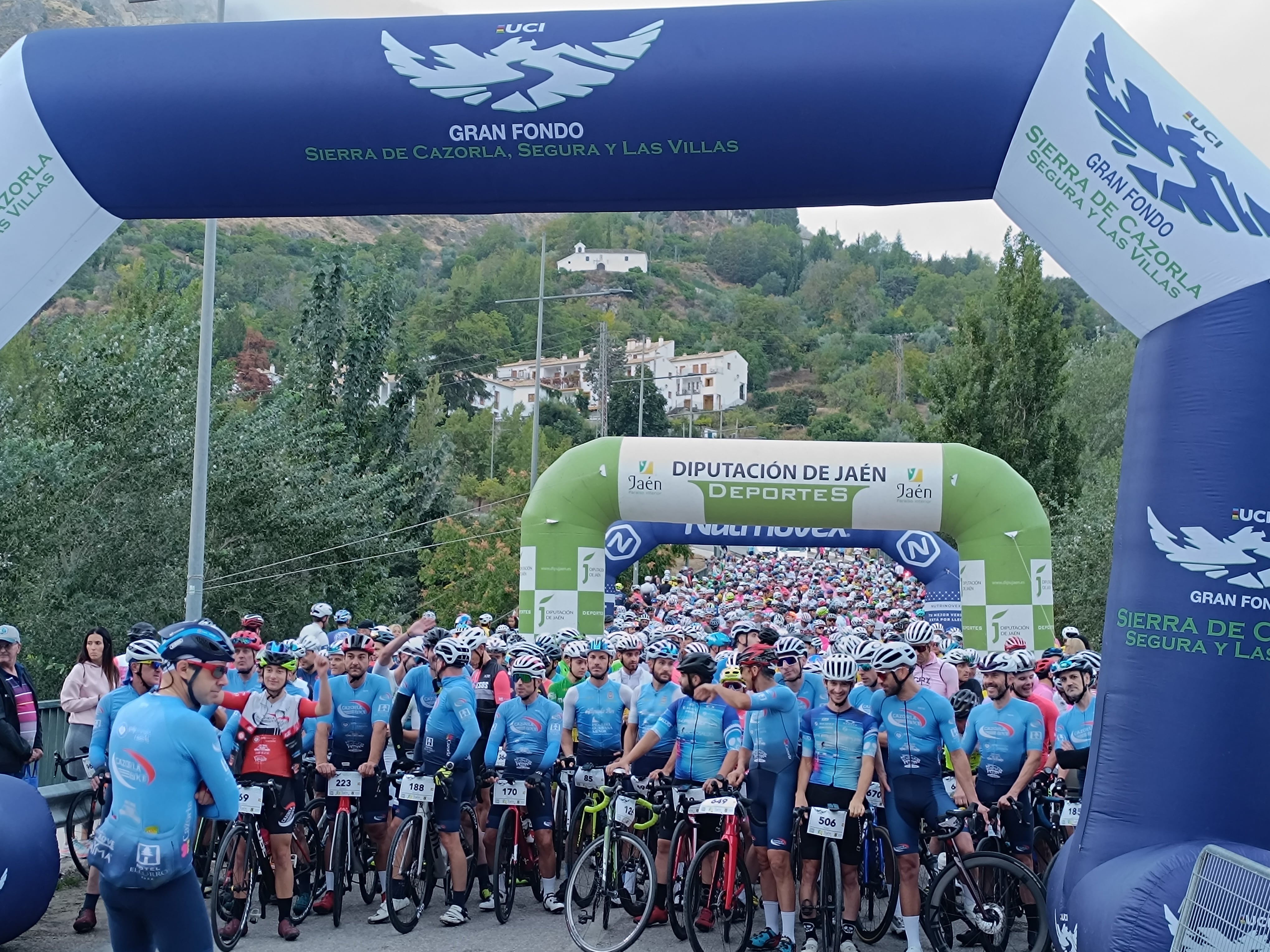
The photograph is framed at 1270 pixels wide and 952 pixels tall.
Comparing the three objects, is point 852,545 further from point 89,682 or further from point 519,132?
point 519,132

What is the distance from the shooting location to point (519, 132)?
7230mm

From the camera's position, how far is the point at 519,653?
9656mm

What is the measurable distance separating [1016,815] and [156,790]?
17.9 ft

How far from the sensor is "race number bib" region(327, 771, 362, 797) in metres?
9.24

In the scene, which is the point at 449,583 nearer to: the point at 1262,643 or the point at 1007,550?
the point at 1007,550

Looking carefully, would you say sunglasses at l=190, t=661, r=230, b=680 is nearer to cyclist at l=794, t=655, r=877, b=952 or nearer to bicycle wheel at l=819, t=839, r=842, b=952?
cyclist at l=794, t=655, r=877, b=952

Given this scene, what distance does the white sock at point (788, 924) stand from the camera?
27.0 feet

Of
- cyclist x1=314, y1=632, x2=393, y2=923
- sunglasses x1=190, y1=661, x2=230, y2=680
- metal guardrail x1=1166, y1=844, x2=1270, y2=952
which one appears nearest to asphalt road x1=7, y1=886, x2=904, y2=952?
cyclist x1=314, y1=632, x2=393, y2=923

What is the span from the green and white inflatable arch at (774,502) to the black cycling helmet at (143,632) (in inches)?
324

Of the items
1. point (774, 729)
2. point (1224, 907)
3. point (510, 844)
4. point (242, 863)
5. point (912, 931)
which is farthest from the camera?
point (510, 844)

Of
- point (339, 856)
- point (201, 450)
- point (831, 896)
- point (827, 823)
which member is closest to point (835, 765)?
point (827, 823)

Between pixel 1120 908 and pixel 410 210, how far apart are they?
4997 millimetres

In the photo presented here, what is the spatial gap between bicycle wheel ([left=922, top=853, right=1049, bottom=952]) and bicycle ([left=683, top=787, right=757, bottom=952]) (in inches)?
43.3

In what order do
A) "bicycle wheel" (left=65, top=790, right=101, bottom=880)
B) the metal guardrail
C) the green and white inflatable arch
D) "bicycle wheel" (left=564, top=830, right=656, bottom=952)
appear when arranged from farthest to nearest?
the green and white inflatable arch < "bicycle wheel" (left=65, top=790, right=101, bottom=880) < "bicycle wheel" (left=564, top=830, right=656, bottom=952) < the metal guardrail
